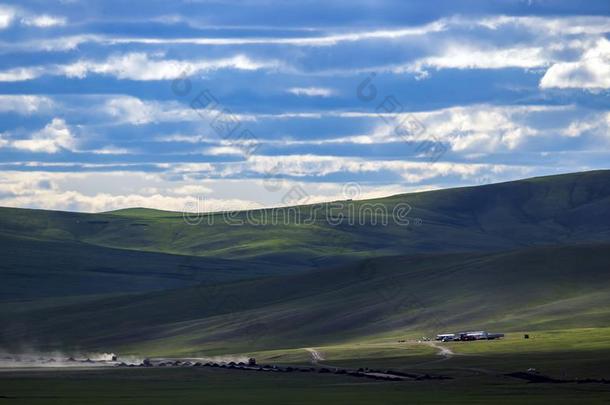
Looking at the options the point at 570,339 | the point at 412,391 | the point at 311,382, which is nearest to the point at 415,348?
the point at 570,339

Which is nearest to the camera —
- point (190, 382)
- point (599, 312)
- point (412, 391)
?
point (412, 391)

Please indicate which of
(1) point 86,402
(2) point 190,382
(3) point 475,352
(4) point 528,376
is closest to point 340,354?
(3) point 475,352

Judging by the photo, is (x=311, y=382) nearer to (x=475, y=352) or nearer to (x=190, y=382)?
(x=190, y=382)

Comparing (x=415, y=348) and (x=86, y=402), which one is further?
(x=415, y=348)

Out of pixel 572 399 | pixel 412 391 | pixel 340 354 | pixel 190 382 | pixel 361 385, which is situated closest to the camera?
pixel 572 399

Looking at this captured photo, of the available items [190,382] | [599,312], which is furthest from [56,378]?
[599,312]

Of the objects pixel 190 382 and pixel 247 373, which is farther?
pixel 247 373

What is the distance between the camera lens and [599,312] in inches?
7662

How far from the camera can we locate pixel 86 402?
358 feet

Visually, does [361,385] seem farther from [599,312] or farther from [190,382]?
[599,312]

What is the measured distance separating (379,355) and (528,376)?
124ft

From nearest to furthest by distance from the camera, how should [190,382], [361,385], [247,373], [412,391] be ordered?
[412,391] → [361,385] → [190,382] → [247,373]

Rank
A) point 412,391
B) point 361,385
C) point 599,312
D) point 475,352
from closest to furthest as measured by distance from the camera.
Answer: point 412,391, point 361,385, point 475,352, point 599,312

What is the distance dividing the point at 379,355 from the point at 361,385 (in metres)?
36.5
